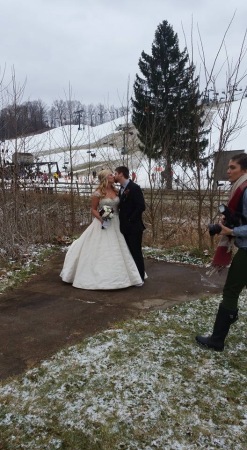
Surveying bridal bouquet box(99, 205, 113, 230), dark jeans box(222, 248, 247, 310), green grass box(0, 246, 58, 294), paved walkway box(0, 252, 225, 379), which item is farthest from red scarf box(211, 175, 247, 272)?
green grass box(0, 246, 58, 294)

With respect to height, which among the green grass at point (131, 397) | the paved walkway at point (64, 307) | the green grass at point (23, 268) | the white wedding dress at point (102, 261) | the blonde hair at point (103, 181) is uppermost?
the blonde hair at point (103, 181)

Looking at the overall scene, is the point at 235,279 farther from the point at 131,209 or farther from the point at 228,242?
the point at 131,209

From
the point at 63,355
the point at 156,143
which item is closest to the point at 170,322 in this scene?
the point at 63,355

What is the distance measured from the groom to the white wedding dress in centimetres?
9

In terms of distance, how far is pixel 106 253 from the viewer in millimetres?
5668

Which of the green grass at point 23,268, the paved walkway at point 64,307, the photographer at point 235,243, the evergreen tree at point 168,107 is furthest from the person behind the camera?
the evergreen tree at point 168,107

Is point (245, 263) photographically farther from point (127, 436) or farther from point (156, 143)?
point (156, 143)

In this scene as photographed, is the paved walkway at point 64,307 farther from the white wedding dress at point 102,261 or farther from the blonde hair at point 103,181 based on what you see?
the blonde hair at point 103,181

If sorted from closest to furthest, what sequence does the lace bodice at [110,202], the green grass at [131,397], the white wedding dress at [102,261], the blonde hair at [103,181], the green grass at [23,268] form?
the green grass at [131,397] < the white wedding dress at [102,261] < the blonde hair at [103,181] < the lace bodice at [110,202] < the green grass at [23,268]

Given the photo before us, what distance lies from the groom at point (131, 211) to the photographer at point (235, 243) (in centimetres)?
211

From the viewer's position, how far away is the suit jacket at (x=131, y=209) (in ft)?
18.4

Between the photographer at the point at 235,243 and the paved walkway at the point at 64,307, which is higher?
the photographer at the point at 235,243

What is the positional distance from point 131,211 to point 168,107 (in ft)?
46.5

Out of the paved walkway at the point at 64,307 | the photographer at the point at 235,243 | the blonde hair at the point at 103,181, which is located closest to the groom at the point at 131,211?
the blonde hair at the point at 103,181
